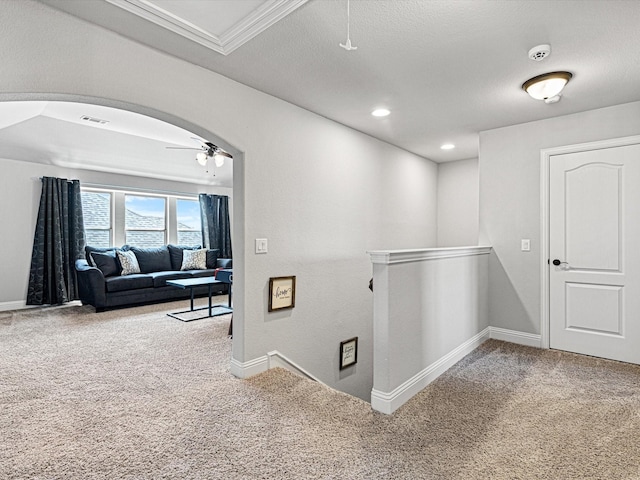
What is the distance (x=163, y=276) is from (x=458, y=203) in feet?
16.4

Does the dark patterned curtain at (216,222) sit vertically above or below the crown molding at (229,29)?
below

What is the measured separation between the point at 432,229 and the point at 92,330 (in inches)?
191

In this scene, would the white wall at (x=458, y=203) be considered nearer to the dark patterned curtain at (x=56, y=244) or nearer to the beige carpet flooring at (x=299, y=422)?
the beige carpet flooring at (x=299, y=422)

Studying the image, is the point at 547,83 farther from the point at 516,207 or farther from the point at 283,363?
the point at 283,363

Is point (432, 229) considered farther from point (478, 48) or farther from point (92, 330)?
point (92, 330)

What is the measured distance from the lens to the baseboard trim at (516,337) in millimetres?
3690

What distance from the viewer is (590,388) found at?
268 cm

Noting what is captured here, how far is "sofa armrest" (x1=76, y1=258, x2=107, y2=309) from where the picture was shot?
5.31m

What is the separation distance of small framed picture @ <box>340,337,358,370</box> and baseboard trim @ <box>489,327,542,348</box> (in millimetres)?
1504

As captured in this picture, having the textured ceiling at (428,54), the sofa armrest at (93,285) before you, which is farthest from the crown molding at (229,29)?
the sofa armrest at (93,285)

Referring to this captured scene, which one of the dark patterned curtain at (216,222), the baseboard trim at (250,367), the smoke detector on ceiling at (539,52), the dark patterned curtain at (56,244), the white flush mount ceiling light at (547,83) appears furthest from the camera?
the dark patterned curtain at (216,222)

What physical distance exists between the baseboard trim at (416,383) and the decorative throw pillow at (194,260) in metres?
5.25

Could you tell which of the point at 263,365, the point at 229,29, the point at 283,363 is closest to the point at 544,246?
the point at 283,363

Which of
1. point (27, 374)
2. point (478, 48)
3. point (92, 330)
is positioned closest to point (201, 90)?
point (478, 48)
